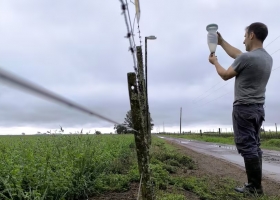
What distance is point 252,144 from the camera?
3.94 m

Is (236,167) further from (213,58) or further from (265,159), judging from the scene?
(213,58)

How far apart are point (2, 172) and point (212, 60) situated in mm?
2695

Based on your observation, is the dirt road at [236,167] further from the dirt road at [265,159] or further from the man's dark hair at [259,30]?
the man's dark hair at [259,30]

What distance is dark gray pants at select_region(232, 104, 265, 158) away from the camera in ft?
12.9

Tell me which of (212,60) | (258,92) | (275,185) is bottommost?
(275,185)

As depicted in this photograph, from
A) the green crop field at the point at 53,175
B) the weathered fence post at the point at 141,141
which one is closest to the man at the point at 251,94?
the green crop field at the point at 53,175

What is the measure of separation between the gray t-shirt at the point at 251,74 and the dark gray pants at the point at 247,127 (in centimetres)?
9

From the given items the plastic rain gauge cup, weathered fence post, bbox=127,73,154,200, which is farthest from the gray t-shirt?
weathered fence post, bbox=127,73,154,200

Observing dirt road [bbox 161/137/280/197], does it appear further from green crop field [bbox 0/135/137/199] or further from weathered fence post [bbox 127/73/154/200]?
weathered fence post [bbox 127/73/154/200]

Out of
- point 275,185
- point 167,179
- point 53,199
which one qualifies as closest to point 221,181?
point 275,185

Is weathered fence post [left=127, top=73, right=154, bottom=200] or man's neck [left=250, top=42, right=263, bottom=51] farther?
man's neck [left=250, top=42, right=263, bottom=51]

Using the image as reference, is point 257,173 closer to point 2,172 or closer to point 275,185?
point 275,185

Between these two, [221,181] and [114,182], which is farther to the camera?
[221,181]

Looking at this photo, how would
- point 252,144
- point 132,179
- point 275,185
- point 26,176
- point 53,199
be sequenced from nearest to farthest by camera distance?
1. point 26,176
2. point 53,199
3. point 252,144
4. point 132,179
5. point 275,185
